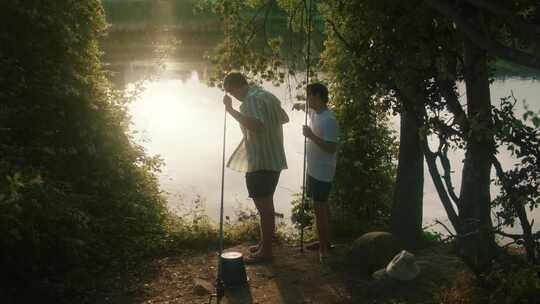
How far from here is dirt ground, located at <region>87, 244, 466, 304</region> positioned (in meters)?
5.52

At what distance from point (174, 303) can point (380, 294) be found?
2189 mm

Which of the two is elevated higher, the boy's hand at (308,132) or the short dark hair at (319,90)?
the short dark hair at (319,90)

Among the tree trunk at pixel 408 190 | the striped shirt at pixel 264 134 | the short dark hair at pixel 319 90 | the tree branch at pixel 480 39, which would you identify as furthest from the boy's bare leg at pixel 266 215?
the tree branch at pixel 480 39

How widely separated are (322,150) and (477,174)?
6.05 feet

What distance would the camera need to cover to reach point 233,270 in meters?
5.82

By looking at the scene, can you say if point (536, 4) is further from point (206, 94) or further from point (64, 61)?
point (206, 94)

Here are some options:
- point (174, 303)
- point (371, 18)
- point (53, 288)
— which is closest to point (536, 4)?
point (371, 18)

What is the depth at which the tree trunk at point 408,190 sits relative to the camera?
6871 mm

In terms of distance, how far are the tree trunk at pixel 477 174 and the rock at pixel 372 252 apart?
1.21 meters

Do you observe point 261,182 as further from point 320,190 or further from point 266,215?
point 320,190

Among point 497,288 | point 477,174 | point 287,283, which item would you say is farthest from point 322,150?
point 497,288

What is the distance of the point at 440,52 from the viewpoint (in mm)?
4484

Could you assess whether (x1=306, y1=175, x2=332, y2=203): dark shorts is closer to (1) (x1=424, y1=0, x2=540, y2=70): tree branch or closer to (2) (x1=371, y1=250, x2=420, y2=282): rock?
(2) (x1=371, y1=250, x2=420, y2=282): rock

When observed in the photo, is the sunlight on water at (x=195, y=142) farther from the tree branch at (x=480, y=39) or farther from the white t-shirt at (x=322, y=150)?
the tree branch at (x=480, y=39)
